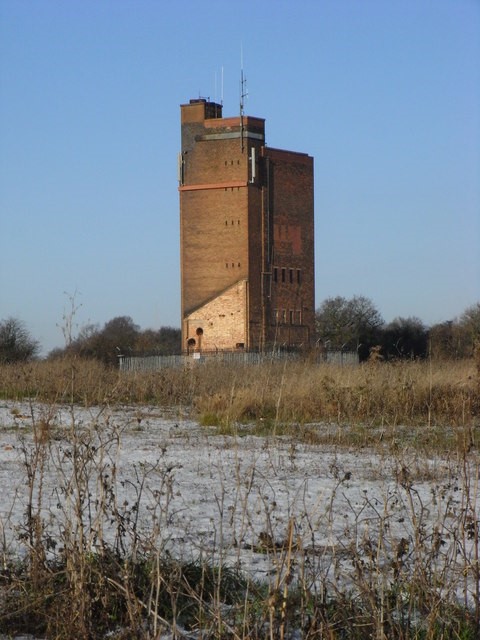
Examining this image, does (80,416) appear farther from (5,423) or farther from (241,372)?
(241,372)

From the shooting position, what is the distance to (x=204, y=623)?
13.1 ft

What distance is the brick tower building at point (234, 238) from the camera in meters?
43.2

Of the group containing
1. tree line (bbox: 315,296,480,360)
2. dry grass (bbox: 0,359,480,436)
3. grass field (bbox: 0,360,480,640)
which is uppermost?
tree line (bbox: 315,296,480,360)

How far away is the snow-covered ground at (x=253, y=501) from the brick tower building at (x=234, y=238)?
103 feet

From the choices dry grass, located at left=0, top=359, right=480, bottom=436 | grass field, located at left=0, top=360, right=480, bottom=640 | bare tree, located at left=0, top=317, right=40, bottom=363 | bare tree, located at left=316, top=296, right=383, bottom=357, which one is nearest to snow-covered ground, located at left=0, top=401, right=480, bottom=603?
grass field, located at left=0, top=360, right=480, bottom=640

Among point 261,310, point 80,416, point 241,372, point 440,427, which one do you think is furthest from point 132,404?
point 261,310

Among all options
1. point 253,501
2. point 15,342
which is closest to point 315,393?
point 253,501

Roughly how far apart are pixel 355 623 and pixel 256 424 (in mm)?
7595

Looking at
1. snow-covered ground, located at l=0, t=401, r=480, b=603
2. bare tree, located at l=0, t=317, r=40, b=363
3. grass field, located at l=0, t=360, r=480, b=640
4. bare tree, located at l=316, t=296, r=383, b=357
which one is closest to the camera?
grass field, located at l=0, t=360, r=480, b=640

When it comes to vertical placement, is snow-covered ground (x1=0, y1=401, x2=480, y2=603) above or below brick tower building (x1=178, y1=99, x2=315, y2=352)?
below

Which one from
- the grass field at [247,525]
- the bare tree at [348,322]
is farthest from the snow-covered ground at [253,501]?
the bare tree at [348,322]

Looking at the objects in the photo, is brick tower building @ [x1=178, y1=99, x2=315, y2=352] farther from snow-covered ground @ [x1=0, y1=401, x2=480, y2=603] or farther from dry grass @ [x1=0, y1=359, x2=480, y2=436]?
snow-covered ground @ [x1=0, y1=401, x2=480, y2=603]

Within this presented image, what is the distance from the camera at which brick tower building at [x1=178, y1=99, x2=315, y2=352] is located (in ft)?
142

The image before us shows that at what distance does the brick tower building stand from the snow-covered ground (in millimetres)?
31497
